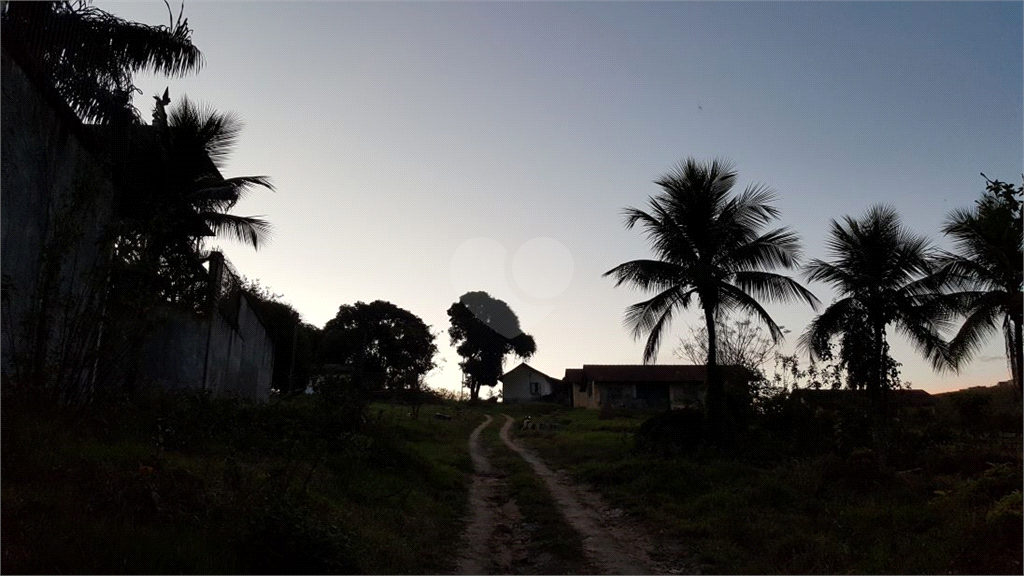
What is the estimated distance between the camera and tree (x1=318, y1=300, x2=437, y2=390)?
4184 cm

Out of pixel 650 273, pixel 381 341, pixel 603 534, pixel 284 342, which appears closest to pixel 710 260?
pixel 650 273

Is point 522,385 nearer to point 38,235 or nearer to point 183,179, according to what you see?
point 183,179

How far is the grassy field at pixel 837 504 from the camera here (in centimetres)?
840

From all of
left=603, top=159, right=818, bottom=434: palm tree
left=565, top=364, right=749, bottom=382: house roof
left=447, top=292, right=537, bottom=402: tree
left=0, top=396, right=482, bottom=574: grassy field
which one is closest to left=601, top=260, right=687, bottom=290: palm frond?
left=603, top=159, right=818, bottom=434: palm tree

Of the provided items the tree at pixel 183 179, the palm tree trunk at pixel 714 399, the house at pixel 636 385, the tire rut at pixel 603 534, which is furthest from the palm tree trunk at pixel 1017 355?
the house at pixel 636 385

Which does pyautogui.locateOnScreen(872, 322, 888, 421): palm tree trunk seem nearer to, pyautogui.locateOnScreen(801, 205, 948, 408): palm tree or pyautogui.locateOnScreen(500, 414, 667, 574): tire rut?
pyautogui.locateOnScreen(801, 205, 948, 408): palm tree

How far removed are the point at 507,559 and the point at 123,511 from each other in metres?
4.69

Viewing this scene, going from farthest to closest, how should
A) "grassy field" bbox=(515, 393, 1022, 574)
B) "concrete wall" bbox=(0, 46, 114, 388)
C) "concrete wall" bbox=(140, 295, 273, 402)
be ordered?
"concrete wall" bbox=(140, 295, 273, 402) → "concrete wall" bbox=(0, 46, 114, 388) → "grassy field" bbox=(515, 393, 1022, 574)

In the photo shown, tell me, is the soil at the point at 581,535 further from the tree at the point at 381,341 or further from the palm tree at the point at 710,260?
the tree at the point at 381,341

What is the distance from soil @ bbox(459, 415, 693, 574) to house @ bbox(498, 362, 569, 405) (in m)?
52.4

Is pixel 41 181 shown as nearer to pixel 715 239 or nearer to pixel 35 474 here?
pixel 35 474

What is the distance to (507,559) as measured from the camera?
9.19 metres

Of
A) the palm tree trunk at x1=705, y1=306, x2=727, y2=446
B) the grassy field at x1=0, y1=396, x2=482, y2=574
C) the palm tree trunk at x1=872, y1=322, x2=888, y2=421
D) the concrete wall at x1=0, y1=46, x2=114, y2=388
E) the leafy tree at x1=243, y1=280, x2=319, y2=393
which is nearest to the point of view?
the grassy field at x1=0, y1=396, x2=482, y2=574

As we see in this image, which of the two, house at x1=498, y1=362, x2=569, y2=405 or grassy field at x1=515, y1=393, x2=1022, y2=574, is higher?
house at x1=498, y1=362, x2=569, y2=405
